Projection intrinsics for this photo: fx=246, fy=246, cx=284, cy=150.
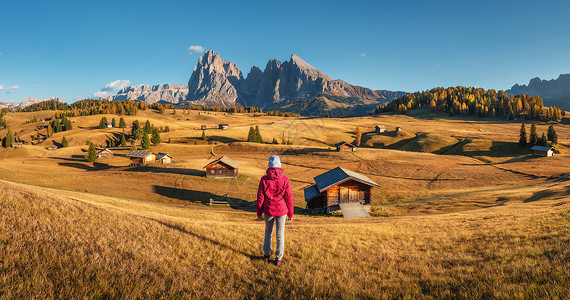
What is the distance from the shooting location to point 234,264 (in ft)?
24.7

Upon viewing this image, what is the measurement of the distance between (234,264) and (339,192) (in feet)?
97.5

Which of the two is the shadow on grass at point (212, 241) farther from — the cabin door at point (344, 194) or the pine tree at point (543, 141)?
the pine tree at point (543, 141)

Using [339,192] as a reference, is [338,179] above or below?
above

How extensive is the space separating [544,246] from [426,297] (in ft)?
22.6

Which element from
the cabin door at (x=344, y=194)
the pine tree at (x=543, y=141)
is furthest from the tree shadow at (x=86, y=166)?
the pine tree at (x=543, y=141)

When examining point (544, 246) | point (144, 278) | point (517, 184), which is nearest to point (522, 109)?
point (517, 184)

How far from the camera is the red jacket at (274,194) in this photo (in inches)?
312

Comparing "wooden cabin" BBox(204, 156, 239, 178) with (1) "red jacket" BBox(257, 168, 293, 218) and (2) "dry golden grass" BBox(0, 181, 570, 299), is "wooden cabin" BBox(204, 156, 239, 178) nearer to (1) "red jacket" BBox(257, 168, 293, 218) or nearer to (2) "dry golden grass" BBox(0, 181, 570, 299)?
(2) "dry golden grass" BBox(0, 181, 570, 299)

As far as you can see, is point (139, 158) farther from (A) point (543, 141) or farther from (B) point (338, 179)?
(A) point (543, 141)

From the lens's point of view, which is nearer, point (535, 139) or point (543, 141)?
point (543, 141)

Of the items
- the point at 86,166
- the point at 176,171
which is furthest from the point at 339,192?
the point at 86,166

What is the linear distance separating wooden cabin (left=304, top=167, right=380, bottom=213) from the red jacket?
26726mm

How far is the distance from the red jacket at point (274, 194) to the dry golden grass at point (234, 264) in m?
1.70

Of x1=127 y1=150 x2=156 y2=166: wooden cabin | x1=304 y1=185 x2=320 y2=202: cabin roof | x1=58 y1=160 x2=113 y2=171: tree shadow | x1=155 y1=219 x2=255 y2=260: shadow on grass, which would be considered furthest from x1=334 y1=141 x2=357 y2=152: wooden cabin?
x1=155 y1=219 x2=255 y2=260: shadow on grass
